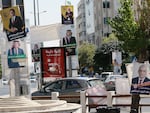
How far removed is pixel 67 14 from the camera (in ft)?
111

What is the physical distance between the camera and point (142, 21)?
30.5m

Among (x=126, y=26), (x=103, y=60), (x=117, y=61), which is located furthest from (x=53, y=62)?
(x=103, y=60)

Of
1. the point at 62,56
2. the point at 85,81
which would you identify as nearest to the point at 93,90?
the point at 85,81

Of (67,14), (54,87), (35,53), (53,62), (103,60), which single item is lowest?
(54,87)

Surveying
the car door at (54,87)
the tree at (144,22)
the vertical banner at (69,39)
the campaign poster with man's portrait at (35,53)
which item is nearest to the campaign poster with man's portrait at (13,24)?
the car door at (54,87)

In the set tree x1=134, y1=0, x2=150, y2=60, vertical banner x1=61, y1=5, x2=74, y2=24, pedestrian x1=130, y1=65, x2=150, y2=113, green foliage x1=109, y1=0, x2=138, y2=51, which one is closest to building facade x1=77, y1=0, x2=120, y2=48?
vertical banner x1=61, y1=5, x2=74, y2=24

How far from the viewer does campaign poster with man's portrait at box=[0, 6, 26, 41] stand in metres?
13.5

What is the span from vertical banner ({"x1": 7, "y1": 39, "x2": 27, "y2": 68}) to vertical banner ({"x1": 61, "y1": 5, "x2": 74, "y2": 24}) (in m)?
19.0

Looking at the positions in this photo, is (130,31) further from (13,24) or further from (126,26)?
(13,24)

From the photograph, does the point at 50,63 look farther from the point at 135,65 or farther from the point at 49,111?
the point at 49,111

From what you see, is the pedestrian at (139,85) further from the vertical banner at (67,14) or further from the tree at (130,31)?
the vertical banner at (67,14)

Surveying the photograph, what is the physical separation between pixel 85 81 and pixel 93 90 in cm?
391

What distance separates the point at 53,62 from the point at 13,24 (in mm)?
12916

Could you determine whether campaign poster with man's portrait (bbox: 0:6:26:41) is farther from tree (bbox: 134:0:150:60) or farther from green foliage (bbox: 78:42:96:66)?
green foliage (bbox: 78:42:96:66)
